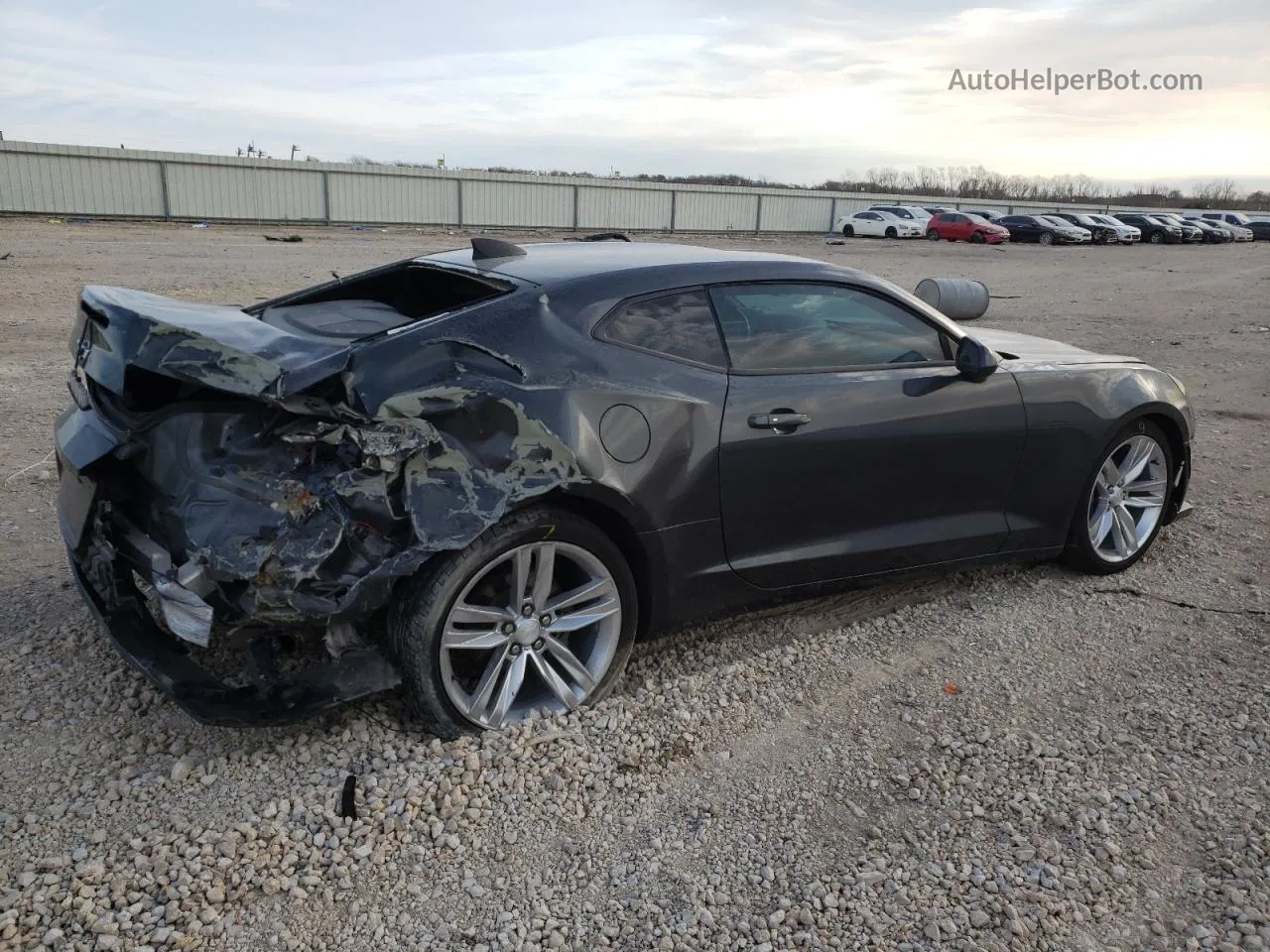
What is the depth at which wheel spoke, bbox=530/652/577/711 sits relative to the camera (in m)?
3.47

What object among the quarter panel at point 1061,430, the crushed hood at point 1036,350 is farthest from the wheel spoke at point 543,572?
the crushed hood at point 1036,350

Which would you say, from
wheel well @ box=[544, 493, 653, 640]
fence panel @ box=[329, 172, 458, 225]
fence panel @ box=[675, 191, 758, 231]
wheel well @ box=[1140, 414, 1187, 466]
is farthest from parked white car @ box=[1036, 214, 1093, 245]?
wheel well @ box=[544, 493, 653, 640]

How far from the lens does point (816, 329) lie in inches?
159

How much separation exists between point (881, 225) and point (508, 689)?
45151 millimetres

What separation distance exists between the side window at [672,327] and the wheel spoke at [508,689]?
115cm

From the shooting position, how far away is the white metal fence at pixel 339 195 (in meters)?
29.6

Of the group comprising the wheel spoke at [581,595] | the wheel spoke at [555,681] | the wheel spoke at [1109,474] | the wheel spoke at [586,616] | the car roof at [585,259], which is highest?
the car roof at [585,259]

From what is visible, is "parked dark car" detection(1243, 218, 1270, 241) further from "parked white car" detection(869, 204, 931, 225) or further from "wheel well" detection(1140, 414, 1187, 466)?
"wheel well" detection(1140, 414, 1187, 466)

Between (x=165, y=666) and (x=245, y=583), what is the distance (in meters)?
0.45

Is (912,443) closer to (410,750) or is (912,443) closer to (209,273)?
(410,750)

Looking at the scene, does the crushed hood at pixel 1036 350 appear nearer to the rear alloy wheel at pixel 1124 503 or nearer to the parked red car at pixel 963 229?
the rear alloy wheel at pixel 1124 503

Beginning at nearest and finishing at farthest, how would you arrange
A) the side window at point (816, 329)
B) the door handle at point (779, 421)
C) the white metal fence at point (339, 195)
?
the door handle at point (779, 421) → the side window at point (816, 329) → the white metal fence at point (339, 195)

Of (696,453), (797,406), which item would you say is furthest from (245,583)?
(797,406)

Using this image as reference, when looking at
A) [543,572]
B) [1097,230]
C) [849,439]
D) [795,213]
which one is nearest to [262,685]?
A: [543,572]
